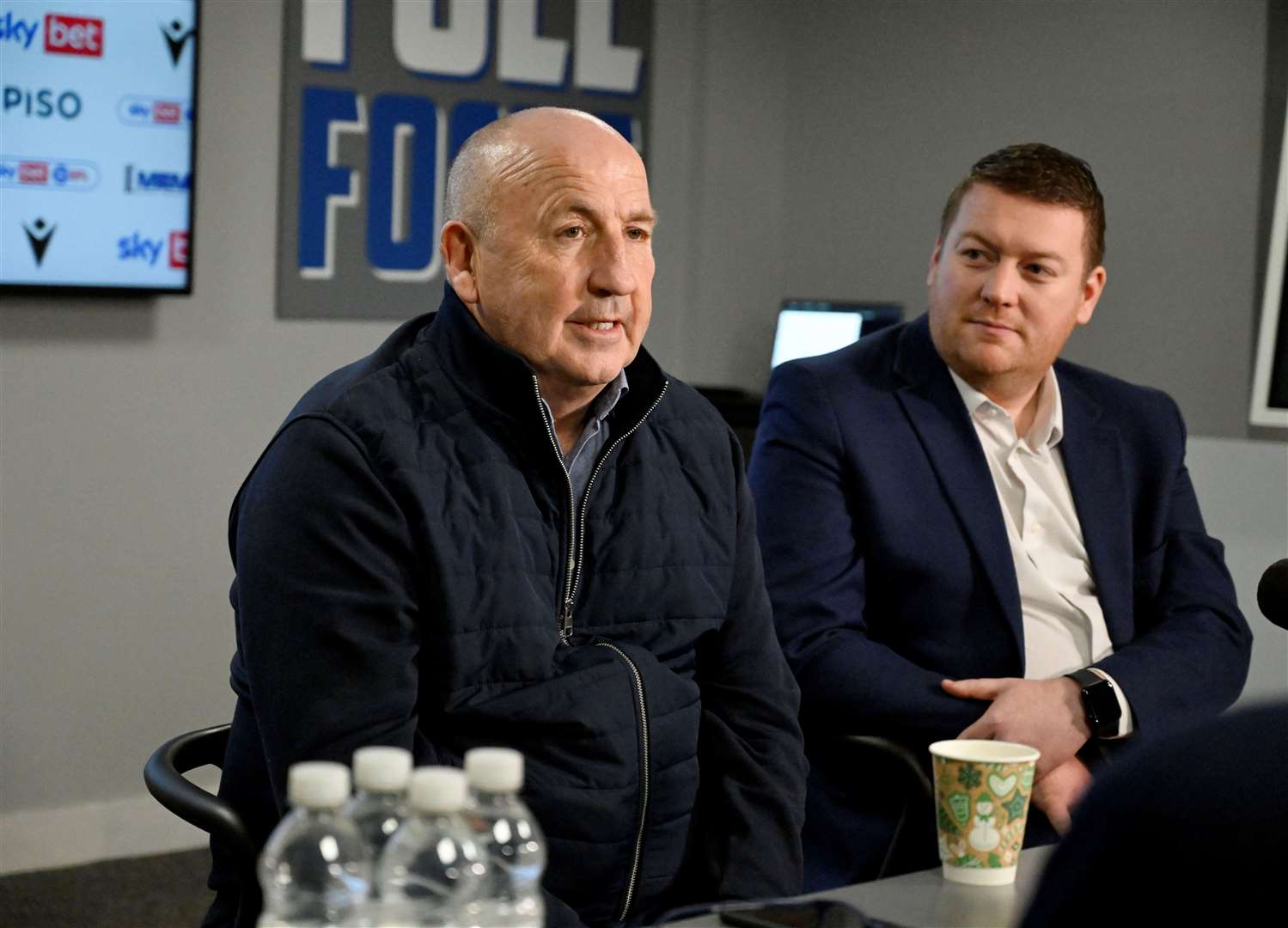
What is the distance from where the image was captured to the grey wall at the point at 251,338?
3.80 m

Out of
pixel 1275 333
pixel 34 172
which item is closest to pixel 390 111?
pixel 34 172

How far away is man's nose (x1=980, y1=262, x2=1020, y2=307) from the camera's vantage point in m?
2.51

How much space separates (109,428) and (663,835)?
2.63 meters

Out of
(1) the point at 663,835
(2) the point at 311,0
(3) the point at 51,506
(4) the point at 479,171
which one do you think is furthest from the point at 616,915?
(2) the point at 311,0

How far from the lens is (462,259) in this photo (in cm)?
199

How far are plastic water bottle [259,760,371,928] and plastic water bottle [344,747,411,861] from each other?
0.06 feet

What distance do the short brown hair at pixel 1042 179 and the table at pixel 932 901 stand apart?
1.20 meters

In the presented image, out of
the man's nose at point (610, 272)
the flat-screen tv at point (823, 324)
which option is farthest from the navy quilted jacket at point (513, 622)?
the flat-screen tv at point (823, 324)

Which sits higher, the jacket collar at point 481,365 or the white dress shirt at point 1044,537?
the jacket collar at point 481,365

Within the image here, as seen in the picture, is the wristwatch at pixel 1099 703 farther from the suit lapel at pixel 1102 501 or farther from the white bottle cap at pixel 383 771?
the white bottle cap at pixel 383 771

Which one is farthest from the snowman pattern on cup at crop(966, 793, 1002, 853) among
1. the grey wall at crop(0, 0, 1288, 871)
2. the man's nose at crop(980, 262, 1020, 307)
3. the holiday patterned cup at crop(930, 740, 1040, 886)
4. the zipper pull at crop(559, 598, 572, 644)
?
the grey wall at crop(0, 0, 1288, 871)

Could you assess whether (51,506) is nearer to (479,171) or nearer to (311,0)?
(311,0)

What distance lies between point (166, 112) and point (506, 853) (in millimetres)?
3259

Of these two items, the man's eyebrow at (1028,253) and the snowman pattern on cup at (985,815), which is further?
the man's eyebrow at (1028,253)
